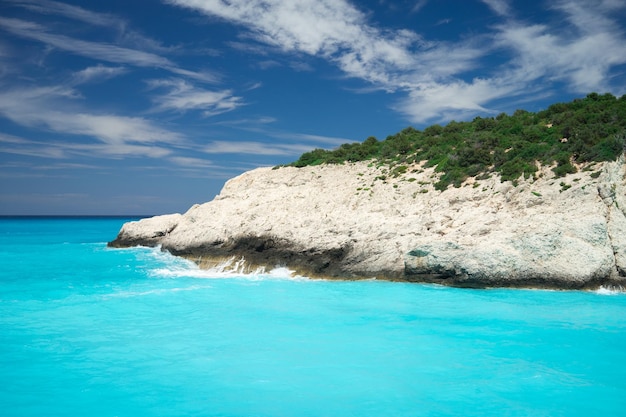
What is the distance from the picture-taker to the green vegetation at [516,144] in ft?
85.7

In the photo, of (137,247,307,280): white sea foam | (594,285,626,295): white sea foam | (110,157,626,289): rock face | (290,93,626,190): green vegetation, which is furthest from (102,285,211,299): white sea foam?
(594,285,626,295): white sea foam

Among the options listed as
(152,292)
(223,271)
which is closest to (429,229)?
(223,271)

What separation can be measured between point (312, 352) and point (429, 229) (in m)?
14.6

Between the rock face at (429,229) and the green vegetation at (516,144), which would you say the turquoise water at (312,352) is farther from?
the green vegetation at (516,144)

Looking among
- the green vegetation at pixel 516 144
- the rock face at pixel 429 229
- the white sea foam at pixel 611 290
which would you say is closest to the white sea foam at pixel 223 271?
the rock face at pixel 429 229

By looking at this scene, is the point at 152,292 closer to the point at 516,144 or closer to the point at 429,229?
the point at 429,229

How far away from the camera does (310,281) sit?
25312mm

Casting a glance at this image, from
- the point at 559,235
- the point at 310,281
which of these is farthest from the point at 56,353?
the point at 559,235

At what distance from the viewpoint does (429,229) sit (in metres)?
25.6

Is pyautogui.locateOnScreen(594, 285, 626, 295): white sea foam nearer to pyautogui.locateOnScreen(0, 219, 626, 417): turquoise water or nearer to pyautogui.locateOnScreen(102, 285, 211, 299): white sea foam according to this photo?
pyautogui.locateOnScreen(0, 219, 626, 417): turquoise water

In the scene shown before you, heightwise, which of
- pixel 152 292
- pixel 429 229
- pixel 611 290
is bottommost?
pixel 152 292

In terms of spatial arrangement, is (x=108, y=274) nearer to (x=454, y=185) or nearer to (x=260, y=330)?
(x=260, y=330)

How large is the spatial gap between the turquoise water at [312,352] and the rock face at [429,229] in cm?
156

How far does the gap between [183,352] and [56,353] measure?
3599 millimetres
